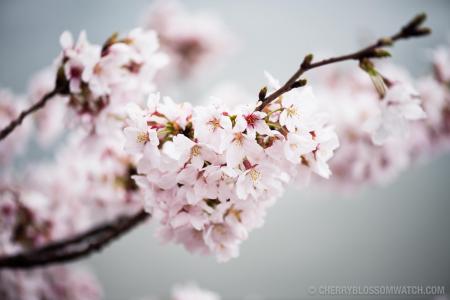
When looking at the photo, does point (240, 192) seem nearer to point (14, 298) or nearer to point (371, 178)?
point (371, 178)

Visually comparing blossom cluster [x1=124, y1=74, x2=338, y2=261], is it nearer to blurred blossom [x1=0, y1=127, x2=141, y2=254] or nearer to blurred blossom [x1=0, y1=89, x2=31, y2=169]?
blurred blossom [x1=0, y1=127, x2=141, y2=254]

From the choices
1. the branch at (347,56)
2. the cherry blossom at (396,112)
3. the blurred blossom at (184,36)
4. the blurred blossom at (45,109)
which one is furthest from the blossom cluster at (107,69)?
the blurred blossom at (184,36)

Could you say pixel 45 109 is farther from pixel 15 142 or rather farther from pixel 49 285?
pixel 49 285

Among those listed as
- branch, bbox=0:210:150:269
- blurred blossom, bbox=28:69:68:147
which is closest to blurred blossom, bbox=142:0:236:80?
blurred blossom, bbox=28:69:68:147

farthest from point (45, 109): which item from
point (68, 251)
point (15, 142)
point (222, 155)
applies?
point (222, 155)

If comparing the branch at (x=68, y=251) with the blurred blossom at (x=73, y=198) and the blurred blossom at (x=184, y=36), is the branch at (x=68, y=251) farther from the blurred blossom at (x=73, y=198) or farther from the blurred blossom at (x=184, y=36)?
the blurred blossom at (x=184, y=36)

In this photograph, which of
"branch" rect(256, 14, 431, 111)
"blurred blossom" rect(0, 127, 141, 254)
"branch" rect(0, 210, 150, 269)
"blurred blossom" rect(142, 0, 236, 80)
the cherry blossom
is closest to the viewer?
"branch" rect(256, 14, 431, 111)
